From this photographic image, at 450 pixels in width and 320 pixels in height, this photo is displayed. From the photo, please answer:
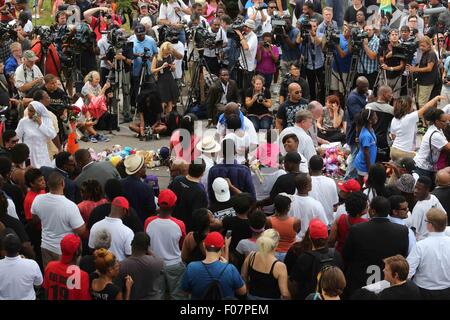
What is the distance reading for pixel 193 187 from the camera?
32.2 feet

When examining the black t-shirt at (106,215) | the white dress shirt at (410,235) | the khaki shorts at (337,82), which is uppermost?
the khaki shorts at (337,82)

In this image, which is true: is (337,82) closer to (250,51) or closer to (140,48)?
(250,51)

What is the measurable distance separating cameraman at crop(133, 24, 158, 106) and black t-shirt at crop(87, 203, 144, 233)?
696 centimetres

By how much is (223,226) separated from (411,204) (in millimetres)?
2126

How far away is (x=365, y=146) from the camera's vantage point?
1177 centimetres

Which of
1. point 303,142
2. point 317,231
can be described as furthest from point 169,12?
point 317,231

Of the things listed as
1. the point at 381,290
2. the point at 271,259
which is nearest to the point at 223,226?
the point at 271,259

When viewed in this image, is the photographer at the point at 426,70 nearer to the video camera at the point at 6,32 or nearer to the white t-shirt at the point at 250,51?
the white t-shirt at the point at 250,51

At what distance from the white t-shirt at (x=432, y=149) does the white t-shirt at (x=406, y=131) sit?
0.59 m

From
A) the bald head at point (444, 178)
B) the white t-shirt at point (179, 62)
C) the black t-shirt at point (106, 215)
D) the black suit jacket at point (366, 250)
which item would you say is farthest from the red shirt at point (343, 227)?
the white t-shirt at point (179, 62)

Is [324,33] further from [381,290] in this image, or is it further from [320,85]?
[381,290]

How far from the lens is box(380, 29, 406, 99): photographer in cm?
1590

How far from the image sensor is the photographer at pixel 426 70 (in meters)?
15.9

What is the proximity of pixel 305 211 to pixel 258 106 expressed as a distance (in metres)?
5.39
